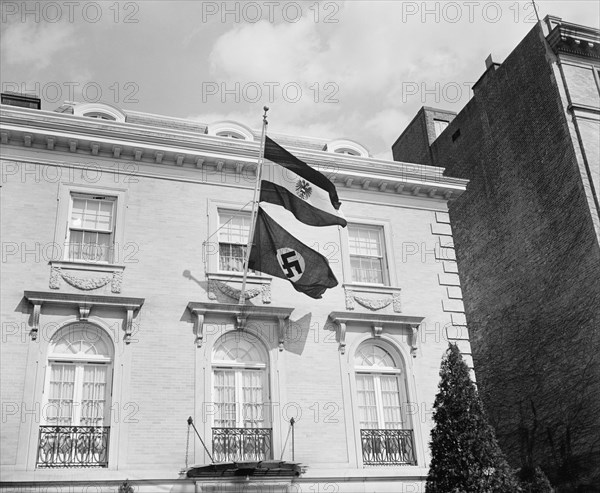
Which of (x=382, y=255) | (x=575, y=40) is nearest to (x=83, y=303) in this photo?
(x=382, y=255)

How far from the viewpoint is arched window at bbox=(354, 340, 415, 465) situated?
1708 centimetres

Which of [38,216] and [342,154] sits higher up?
[342,154]

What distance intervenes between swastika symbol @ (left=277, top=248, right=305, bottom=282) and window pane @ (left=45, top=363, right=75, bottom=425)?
4.95m

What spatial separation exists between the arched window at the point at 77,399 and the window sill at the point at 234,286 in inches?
104

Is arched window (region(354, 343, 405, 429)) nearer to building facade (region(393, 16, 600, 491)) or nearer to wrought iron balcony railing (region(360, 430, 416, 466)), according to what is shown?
wrought iron balcony railing (region(360, 430, 416, 466))

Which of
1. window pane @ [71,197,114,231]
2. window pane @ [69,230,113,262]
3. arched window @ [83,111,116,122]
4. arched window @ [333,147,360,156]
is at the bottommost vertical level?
window pane @ [69,230,113,262]

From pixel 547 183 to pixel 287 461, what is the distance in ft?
42.7

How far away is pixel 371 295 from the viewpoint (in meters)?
18.7

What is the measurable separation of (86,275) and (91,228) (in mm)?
1296

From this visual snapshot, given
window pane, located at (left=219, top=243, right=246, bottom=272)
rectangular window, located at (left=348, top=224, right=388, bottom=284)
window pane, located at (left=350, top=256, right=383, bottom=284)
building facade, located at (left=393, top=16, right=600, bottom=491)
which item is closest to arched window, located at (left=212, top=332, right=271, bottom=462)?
window pane, located at (left=219, top=243, right=246, bottom=272)

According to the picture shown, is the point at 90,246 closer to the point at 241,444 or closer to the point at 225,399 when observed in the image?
the point at 225,399

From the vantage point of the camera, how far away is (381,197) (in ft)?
66.3

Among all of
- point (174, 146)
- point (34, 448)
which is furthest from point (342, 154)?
point (34, 448)

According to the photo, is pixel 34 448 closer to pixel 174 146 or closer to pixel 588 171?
pixel 174 146
